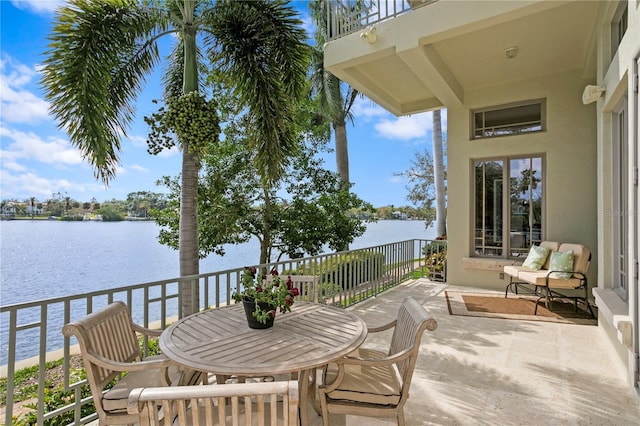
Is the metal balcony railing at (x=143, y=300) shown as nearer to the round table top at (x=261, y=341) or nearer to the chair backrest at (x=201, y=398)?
the round table top at (x=261, y=341)

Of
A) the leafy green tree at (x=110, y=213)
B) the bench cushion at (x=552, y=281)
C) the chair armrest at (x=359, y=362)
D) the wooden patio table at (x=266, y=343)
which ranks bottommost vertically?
the bench cushion at (x=552, y=281)

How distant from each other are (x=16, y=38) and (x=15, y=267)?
630 cm

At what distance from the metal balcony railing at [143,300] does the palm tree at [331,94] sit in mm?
3871

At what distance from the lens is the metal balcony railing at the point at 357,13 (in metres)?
4.64

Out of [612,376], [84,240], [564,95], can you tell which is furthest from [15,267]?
[564,95]

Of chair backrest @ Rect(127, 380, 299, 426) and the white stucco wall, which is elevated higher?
the white stucco wall

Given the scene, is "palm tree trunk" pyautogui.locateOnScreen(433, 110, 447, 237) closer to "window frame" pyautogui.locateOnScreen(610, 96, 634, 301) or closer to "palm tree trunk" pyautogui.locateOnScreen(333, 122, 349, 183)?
"palm tree trunk" pyautogui.locateOnScreen(333, 122, 349, 183)

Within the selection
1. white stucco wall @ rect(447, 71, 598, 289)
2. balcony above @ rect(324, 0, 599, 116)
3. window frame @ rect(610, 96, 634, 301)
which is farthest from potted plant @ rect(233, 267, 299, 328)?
white stucco wall @ rect(447, 71, 598, 289)

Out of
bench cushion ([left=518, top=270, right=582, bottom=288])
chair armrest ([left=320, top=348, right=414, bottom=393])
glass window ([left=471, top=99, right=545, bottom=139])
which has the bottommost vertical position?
bench cushion ([left=518, top=270, right=582, bottom=288])

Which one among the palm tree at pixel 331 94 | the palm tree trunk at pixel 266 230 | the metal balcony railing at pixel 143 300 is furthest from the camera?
the palm tree at pixel 331 94

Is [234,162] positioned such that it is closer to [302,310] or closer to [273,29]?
[273,29]

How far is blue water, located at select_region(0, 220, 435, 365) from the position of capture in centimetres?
798

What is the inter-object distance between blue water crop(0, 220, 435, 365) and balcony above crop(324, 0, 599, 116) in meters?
3.22

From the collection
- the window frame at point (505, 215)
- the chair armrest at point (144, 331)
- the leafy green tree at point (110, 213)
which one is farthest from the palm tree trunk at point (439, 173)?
the leafy green tree at point (110, 213)
